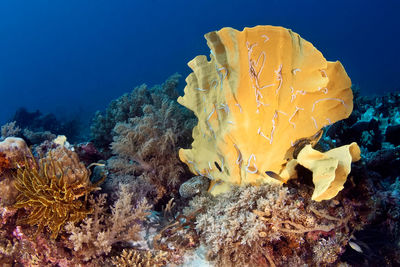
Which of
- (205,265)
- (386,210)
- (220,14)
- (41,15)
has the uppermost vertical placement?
(41,15)

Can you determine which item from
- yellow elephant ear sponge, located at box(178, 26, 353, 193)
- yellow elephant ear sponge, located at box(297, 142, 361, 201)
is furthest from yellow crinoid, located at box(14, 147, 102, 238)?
yellow elephant ear sponge, located at box(297, 142, 361, 201)

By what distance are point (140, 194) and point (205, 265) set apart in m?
1.40

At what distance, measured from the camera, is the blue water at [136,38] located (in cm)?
6843

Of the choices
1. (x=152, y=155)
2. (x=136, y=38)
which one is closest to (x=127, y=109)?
(x=152, y=155)

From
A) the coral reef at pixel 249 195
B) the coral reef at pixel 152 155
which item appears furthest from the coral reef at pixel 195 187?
the coral reef at pixel 152 155

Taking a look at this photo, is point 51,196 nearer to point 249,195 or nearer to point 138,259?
point 138,259

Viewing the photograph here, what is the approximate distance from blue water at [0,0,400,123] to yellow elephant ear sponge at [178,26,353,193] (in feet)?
182

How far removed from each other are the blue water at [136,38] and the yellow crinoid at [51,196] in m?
56.9

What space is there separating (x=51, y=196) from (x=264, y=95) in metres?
2.52

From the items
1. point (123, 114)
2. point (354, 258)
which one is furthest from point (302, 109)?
point (123, 114)

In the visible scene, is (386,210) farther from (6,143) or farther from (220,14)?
(220,14)

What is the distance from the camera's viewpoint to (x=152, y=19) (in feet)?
389

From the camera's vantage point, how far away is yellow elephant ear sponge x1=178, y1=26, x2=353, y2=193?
7.68ft

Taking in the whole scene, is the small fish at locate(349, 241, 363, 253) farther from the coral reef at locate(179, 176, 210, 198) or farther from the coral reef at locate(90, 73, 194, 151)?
the coral reef at locate(90, 73, 194, 151)
